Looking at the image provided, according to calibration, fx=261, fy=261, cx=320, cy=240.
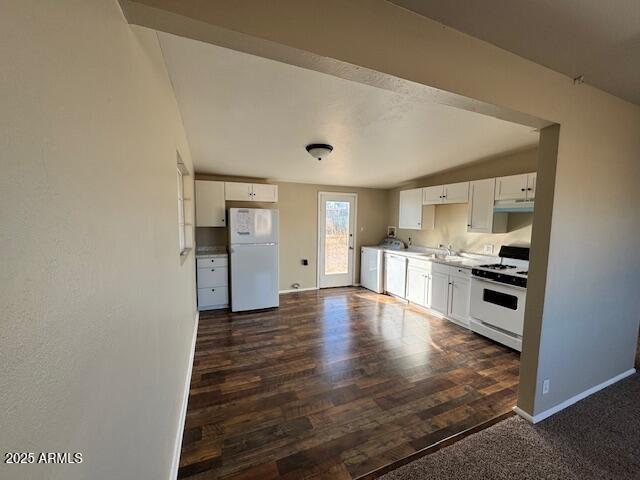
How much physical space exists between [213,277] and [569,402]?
13.7 feet

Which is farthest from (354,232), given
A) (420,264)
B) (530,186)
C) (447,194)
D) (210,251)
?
(530,186)

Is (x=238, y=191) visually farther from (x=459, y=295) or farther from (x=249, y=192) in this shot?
(x=459, y=295)

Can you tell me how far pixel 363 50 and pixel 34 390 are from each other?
1.33m

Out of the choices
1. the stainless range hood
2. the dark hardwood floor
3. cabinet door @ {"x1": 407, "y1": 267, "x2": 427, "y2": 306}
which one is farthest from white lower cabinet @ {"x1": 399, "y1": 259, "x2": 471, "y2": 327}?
the stainless range hood

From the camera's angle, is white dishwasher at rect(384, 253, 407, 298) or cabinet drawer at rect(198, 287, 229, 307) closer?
cabinet drawer at rect(198, 287, 229, 307)

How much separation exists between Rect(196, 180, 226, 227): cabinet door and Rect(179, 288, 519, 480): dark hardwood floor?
1.50 meters

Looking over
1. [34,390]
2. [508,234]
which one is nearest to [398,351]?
[508,234]

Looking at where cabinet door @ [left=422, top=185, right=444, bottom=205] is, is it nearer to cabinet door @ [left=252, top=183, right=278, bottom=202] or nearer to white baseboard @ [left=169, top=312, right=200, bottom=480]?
cabinet door @ [left=252, top=183, right=278, bottom=202]

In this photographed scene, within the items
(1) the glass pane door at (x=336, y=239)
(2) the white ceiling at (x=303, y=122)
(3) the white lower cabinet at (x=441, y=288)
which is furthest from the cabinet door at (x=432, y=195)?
(1) the glass pane door at (x=336, y=239)

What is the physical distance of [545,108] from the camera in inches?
62.2

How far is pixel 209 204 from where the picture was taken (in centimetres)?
411

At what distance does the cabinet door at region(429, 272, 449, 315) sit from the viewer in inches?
147

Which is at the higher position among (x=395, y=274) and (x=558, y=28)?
(x=558, y=28)

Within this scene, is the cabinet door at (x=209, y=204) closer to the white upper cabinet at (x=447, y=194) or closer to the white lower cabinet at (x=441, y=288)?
the white lower cabinet at (x=441, y=288)
